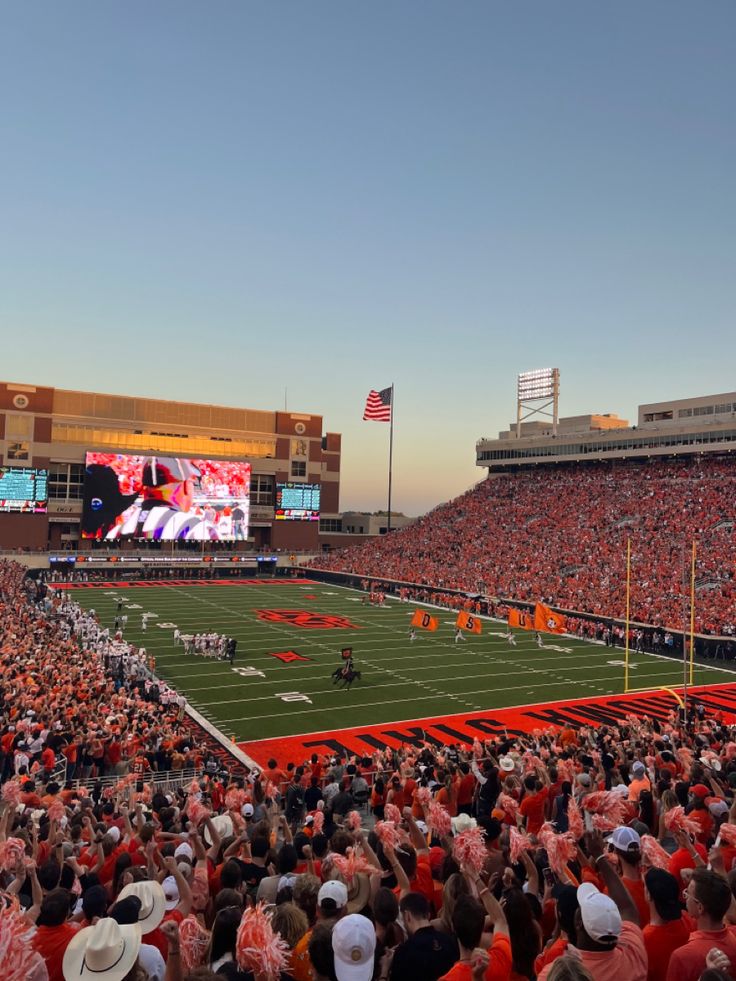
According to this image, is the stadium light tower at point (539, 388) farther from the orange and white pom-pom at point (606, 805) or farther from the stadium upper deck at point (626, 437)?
the orange and white pom-pom at point (606, 805)

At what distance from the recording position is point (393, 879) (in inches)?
201

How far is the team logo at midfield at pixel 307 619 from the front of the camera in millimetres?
35781

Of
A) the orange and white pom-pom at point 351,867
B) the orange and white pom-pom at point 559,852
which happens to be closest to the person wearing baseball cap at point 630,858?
the orange and white pom-pom at point 559,852

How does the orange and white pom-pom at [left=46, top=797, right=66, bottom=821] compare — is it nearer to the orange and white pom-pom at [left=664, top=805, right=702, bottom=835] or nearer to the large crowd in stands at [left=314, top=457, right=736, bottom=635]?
the orange and white pom-pom at [left=664, top=805, right=702, bottom=835]

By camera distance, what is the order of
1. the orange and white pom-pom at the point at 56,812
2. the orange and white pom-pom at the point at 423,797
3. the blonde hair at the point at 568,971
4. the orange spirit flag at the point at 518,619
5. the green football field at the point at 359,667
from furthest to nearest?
1. the orange spirit flag at the point at 518,619
2. the green football field at the point at 359,667
3. the orange and white pom-pom at the point at 423,797
4. the orange and white pom-pom at the point at 56,812
5. the blonde hair at the point at 568,971

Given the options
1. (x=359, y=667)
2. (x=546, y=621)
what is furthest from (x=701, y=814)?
(x=546, y=621)

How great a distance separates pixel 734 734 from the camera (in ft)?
45.0

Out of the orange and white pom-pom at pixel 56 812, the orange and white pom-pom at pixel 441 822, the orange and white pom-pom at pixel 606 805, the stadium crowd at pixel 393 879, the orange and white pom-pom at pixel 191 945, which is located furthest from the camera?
the orange and white pom-pom at pixel 56 812

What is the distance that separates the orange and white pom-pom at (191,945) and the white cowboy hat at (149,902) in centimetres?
61

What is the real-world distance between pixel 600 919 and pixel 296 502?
68.2m

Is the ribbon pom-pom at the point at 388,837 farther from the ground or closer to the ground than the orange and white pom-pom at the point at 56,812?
farther from the ground

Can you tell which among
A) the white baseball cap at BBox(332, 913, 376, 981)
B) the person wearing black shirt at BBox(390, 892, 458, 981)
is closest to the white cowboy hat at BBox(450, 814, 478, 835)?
the person wearing black shirt at BBox(390, 892, 458, 981)

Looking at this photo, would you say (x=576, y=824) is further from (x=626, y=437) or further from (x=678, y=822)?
(x=626, y=437)

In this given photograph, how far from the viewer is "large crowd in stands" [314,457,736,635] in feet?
124
